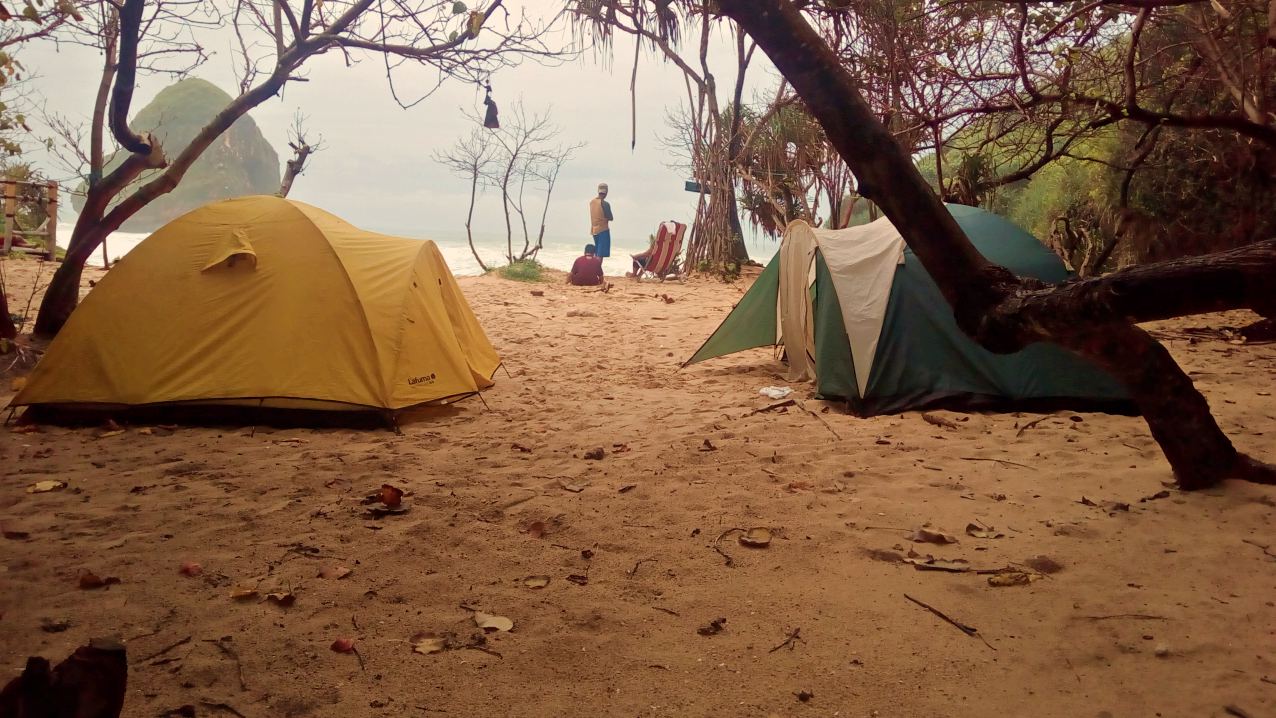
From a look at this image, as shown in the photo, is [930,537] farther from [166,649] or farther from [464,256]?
[464,256]

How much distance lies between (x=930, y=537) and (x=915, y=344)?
7.51ft

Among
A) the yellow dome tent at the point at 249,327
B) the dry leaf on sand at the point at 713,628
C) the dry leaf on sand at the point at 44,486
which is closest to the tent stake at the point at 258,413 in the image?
the yellow dome tent at the point at 249,327

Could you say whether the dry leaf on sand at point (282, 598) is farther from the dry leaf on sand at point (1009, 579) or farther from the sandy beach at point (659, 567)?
the dry leaf on sand at point (1009, 579)

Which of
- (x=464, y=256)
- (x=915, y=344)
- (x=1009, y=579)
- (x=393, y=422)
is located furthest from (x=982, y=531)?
(x=464, y=256)

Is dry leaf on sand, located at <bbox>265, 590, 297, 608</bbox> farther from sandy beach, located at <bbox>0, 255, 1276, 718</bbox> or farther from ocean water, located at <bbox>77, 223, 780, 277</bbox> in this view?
ocean water, located at <bbox>77, 223, 780, 277</bbox>

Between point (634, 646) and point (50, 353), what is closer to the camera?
point (634, 646)

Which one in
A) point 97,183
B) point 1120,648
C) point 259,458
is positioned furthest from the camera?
point 97,183

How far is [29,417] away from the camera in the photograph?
4.51 m

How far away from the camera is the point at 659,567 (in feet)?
9.00

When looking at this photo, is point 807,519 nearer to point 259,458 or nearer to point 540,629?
point 540,629

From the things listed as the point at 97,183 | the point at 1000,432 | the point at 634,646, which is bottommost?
the point at 634,646

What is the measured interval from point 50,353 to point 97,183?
246 cm

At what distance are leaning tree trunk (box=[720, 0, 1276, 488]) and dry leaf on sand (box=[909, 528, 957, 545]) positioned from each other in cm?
75

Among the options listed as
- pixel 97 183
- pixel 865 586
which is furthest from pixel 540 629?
pixel 97 183
